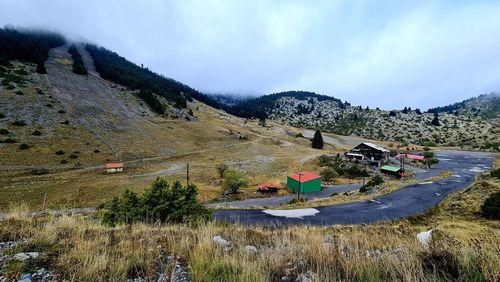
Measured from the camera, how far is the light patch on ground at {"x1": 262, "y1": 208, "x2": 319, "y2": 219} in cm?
2471

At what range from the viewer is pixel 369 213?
2581cm

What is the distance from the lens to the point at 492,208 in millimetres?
19891

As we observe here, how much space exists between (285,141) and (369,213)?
254ft

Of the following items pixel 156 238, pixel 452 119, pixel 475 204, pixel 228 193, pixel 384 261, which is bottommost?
pixel 228 193

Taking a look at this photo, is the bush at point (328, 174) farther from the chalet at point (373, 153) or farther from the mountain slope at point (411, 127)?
the mountain slope at point (411, 127)

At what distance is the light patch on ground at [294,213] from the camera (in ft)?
81.1

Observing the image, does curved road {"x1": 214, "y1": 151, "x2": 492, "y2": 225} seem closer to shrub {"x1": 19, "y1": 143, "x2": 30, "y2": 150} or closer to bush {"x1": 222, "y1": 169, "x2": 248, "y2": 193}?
bush {"x1": 222, "y1": 169, "x2": 248, "y2": 193}

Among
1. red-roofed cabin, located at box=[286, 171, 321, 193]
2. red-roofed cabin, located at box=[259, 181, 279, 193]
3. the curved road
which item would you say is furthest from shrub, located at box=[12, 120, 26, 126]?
red-roofed cabin, located at box=[286, 171, 321, 193]

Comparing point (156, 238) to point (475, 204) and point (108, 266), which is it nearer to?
point (108, 266)

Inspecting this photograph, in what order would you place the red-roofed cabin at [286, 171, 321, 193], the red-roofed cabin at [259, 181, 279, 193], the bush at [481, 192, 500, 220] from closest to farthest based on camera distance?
1. the bush at [481, 192, 500, 220]
2. the red-roofed cabin at [259, 181, 279, 193]
3. the red-roofed cabin at [286, 171, 321, 193]

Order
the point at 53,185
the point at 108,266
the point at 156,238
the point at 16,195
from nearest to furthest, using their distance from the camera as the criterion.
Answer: the point at 108,266 < the point at 156,238 < the point at 16,195 < the point at 53,185

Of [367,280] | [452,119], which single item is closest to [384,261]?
[367,280]

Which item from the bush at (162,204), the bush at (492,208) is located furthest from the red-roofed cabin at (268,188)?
the bush at (492,208)

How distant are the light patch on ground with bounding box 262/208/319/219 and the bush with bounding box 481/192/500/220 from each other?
12.8 metres
